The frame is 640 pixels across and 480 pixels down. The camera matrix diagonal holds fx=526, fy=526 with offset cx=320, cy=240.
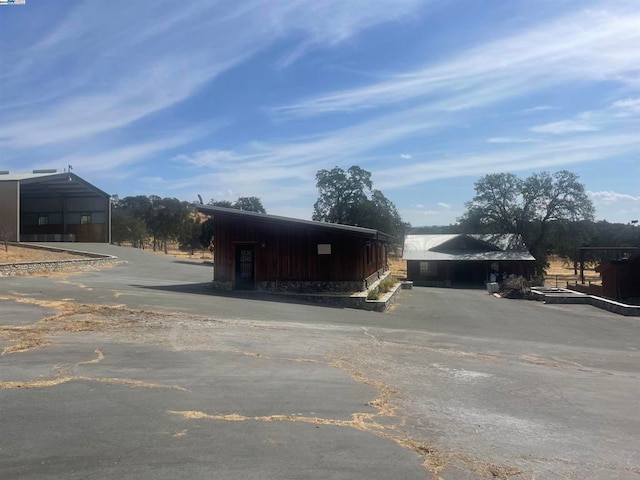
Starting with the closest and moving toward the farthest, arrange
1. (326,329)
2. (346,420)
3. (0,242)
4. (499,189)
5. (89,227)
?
(346,420)
(326,329)
(0,242)
(89,227)
(499,189)

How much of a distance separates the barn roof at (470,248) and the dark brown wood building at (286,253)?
81.5ft

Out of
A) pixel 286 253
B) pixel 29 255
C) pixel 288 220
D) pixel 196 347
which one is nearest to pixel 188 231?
pixel 29 255

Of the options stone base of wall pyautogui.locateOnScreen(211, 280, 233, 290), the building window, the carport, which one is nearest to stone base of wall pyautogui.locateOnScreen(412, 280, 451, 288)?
the building window

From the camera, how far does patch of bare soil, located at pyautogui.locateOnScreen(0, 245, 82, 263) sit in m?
25.2

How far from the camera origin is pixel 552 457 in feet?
15.5

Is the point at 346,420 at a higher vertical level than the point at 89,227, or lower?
lower

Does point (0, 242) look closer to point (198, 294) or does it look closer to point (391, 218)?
point (198, 294)

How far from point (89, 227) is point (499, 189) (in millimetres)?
39483

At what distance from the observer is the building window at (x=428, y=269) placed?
4466 centimetres

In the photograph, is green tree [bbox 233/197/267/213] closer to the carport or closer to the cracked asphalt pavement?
the carport

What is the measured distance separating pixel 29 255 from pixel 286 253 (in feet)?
50.6

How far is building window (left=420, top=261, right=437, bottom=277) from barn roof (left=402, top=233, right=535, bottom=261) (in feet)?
1.74

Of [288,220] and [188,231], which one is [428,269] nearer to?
[288,220]

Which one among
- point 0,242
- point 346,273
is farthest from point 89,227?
point 346,273
